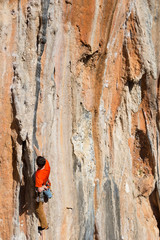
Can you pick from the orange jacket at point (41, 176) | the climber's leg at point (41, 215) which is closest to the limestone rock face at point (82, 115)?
the climber's leg at point (41, 215)

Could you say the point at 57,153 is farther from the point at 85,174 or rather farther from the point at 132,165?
the point at 132,165

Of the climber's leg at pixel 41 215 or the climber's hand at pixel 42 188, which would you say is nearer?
the climber's hand at pixel 42 188

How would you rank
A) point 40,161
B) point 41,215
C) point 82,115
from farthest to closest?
point 82,115, point 41,215, point 40,161

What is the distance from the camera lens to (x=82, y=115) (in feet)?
19.9

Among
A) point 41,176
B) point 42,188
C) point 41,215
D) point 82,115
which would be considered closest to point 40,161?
point 41,176

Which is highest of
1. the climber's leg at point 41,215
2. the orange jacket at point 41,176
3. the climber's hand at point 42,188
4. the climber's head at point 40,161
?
the climber's head at point 40,161

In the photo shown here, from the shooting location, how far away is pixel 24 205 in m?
4.77

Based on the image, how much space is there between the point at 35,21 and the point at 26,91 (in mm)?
1015

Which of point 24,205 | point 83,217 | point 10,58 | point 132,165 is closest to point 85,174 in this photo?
point 83,217

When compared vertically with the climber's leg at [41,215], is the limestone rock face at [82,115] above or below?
above

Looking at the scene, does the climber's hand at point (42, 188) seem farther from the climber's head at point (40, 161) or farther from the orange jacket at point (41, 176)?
the climber's head at point (40, 161)

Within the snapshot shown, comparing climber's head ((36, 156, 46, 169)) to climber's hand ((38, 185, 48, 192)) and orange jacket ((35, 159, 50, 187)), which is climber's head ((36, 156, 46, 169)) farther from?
climber's hand ((38, 185, 48, 192))

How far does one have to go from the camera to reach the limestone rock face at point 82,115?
4.46 metres

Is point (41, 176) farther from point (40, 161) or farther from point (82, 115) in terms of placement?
point (82, 115)
